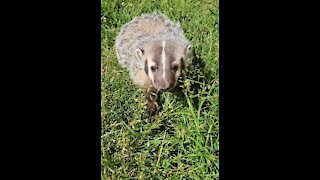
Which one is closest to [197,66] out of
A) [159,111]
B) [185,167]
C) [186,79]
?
[186,79]

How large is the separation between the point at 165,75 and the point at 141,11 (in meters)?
0.26

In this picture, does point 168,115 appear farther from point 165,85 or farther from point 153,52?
point 153,52

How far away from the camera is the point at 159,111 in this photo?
219cm

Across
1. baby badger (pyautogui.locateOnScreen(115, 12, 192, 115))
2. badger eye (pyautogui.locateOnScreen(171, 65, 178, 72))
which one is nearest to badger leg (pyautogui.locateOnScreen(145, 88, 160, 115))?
baby badger (pyautogui.locateOnScreen(115, 12, 192, 115))

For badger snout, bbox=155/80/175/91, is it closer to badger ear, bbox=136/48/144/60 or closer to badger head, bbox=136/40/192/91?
badger head, bbox=136/40/192/91

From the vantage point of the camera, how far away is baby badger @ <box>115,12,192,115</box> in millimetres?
2143

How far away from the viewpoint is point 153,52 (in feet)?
7.11

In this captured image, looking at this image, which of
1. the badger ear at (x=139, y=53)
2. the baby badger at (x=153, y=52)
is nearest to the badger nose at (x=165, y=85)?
the baby badger at (x=153, y=52)

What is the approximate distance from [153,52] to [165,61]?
62 millimetres

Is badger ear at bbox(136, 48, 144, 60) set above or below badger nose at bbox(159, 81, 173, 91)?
above

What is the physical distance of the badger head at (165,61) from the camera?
213cm

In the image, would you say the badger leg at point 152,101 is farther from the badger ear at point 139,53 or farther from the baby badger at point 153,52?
the badger ear at point 139,53

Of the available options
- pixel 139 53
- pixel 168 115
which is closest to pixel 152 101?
pixel 168 115

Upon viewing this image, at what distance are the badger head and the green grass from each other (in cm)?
4
